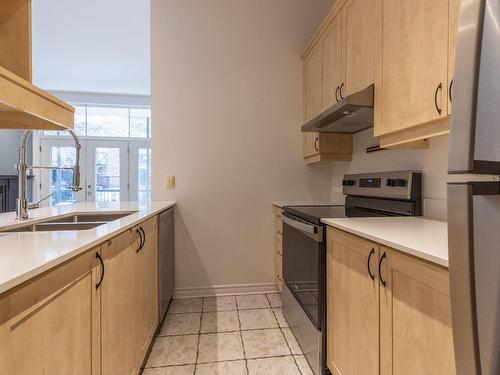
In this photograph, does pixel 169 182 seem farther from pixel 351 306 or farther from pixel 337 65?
pixel 351 306

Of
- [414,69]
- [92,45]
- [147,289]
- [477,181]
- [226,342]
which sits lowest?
[226,342]

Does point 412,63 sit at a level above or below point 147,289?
above

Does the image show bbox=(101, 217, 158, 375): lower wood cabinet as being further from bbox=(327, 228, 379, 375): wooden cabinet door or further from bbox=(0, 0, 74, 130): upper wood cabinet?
bbox=(327, 228, 379, 375): wooden cabinet door

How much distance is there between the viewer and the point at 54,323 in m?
0.73

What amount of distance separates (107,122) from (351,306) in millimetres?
6082

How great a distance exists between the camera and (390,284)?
3.41 ft

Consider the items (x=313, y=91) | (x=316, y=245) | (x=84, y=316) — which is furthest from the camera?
(x=313, y=91)

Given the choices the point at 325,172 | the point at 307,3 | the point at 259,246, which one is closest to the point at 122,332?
the point at 259,246

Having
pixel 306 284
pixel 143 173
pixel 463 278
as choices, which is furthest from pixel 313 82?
pixel 143 173

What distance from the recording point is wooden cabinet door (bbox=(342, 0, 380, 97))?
5.43 ft

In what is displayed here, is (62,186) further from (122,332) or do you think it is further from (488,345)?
(488,345)

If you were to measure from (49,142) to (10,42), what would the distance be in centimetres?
556

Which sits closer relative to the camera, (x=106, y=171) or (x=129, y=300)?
(x=129, y=300)

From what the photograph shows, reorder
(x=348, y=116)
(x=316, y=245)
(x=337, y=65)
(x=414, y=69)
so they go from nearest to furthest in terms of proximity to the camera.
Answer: (x=414, y=69) < (x=316, y=245) < (x=348, y=116) < (x=337, y=65)
